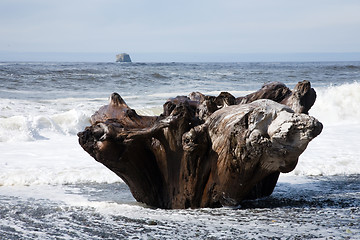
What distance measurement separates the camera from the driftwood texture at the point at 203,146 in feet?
12.7

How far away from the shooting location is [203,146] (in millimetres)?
4051

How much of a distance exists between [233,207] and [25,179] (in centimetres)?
259

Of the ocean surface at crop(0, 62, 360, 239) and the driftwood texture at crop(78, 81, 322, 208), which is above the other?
the driftwood texture at crop(78, 81, 322, 208)

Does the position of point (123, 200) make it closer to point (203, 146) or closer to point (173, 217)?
point (173, 217)

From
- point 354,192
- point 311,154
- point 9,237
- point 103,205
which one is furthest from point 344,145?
point 9,237

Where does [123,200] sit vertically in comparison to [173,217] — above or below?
below

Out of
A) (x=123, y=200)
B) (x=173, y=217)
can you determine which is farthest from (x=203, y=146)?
(x=123, y=200)

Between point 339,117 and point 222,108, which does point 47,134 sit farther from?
point 339,117

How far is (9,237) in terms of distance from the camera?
3.46 meters

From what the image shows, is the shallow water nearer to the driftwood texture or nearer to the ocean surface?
the ocean surface

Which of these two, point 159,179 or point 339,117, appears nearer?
point 159,179

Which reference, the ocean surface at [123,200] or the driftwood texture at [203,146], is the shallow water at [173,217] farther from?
the driftwood texture at [203,146]

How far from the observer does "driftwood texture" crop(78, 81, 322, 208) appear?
3.87m

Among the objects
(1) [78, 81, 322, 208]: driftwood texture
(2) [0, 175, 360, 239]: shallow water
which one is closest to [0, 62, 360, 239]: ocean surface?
(2) [0, 175, 360, 239]: shallow water
